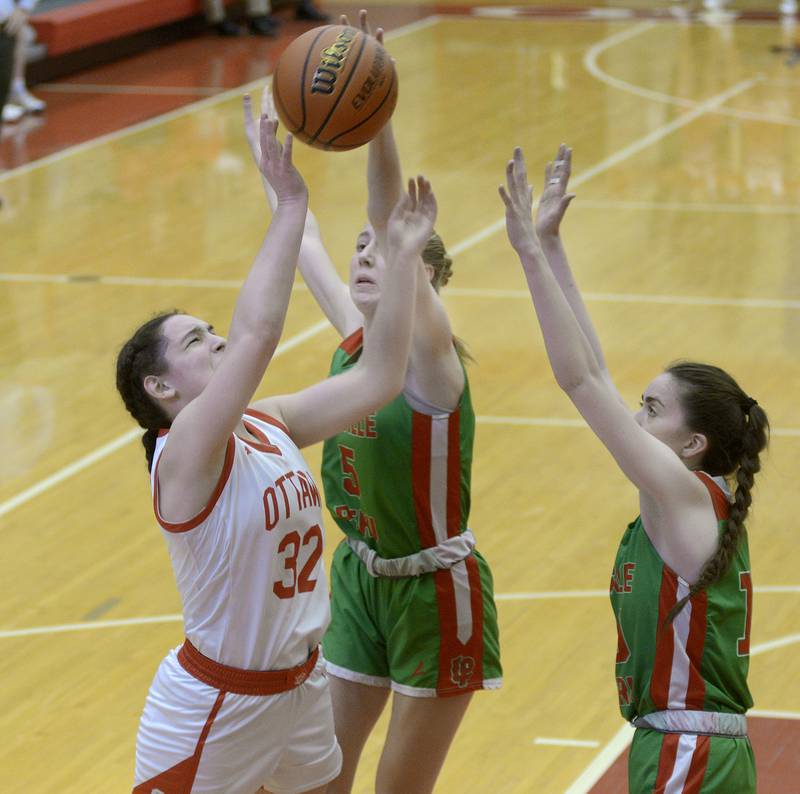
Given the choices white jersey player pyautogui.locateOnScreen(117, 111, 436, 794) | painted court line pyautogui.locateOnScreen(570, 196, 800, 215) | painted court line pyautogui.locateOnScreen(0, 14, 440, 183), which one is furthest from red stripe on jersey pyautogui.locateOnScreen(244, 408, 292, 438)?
painted court line pyautogui.locateOnScreen(0, 14, 440, 183)

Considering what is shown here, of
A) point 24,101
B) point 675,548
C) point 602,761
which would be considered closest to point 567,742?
point 602,761

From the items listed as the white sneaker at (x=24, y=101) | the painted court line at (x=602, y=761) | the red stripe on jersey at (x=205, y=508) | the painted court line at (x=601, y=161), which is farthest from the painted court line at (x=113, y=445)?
the white sneaker at (x=24, y=101)

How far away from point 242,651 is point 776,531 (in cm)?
372

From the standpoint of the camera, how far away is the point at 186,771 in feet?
10.5

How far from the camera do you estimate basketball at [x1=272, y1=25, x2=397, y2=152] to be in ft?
11.9

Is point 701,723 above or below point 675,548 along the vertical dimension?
below

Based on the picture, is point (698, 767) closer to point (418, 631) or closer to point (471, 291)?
point (418, 631)

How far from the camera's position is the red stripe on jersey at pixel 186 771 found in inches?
126

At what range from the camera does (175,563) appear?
3.25 metres

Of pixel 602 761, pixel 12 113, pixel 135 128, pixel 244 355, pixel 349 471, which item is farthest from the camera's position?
pixel 12 113

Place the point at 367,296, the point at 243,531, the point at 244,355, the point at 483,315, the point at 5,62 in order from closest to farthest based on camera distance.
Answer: the point at 244,355 < the point at 243,531 < the point at 367,296 < the point at 483,315 < the point at 5,62

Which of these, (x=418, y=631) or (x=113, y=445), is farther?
(x=113, y=445)

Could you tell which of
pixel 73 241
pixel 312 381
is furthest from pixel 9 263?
pixel 312 381

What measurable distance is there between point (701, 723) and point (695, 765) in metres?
0.09
